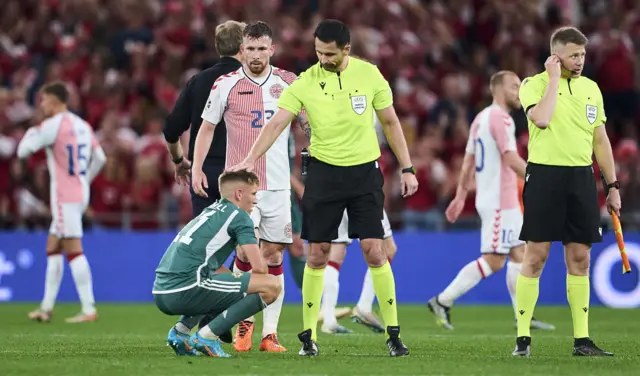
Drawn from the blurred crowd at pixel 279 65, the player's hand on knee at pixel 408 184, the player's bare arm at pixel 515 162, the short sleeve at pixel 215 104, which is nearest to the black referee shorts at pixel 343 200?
the player's hand on knee at pixel 408 184

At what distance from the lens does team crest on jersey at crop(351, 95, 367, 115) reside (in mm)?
8852

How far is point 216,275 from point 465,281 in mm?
4678

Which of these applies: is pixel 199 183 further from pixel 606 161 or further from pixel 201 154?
pixel 606 161

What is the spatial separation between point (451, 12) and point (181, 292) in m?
15.3

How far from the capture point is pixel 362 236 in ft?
29.1

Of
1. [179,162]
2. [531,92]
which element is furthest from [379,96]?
[179,162]

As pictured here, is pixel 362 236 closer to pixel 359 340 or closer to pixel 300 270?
pixel 359 340

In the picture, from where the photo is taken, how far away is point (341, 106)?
29.0 feet

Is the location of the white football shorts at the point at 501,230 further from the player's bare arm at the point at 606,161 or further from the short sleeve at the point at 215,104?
the short sleeve at the point at 215,104

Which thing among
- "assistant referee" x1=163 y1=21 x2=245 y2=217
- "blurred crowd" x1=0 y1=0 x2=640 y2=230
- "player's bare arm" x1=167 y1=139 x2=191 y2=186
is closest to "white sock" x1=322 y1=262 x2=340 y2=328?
"player's bare arm" x1=167 y1=139 x2=191 y2=186

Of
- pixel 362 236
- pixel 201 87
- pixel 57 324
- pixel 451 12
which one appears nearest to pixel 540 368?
pixel 362 236

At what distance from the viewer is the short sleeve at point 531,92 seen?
8.98 meters

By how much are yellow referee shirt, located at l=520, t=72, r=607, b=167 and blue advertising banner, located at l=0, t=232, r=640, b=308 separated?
24.7 feet

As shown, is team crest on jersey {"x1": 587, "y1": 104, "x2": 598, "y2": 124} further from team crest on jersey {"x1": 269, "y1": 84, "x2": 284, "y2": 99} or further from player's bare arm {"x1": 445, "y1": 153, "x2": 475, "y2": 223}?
player's bare arm {"x1": 445, "y1": 153, "x2": 475, "y2": 223}
